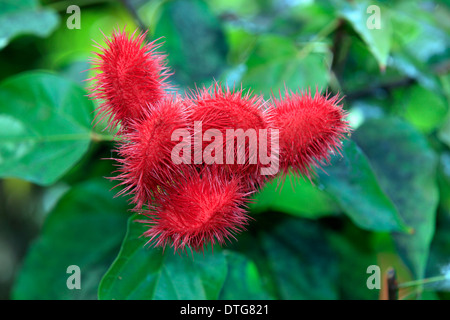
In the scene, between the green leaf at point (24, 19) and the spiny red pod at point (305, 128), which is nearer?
the spiny red pod at point (305, 128)

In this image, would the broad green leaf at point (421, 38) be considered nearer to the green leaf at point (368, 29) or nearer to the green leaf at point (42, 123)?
the green leaf at point (368, 29)

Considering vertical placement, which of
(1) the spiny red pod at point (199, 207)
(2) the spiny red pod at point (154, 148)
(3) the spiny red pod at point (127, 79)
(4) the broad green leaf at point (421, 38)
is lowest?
(1) the spiny red pod at point (199, 207)

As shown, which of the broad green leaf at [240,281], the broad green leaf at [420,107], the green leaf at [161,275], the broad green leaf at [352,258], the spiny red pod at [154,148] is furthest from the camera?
the broad green leaf at [420,107]

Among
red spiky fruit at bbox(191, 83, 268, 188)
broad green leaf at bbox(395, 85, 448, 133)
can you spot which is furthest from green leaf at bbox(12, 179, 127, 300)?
broad green leaf at bbox(395, 85, 448, 133)

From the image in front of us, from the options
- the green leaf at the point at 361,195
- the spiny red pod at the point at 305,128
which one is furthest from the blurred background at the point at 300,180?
the spiny red pod at the point at 305,128

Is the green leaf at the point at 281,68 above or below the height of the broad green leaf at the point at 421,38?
below

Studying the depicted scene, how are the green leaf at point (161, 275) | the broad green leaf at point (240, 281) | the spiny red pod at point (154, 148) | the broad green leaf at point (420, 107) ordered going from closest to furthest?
the spiny red pod at point (154, 148)
the green leaf at point (161, 275)
the broad green leaf at point (240, 281)
the broad green leaf at point (420, 107)

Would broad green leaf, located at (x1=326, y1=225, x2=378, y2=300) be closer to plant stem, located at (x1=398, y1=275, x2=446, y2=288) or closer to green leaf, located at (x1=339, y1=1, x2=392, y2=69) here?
plant stem, located at (x1=398, y1=275, x2=446, y2=288)

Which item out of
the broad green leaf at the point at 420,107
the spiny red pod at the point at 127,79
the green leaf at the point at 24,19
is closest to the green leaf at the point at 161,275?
the spiny red pod at the point at 127,79
